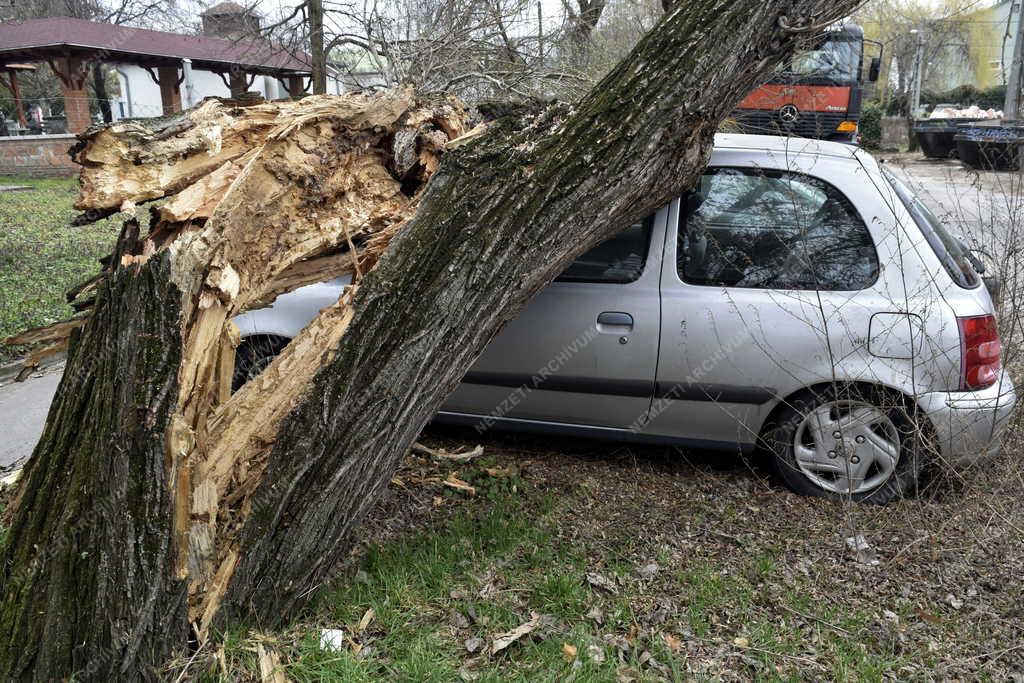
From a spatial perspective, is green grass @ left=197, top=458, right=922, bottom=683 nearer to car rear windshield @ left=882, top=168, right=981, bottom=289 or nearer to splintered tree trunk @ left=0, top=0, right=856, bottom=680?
splintered tree trunk @ left=0, top=0, right=856, bottom=680

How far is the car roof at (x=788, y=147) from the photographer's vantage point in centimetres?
382

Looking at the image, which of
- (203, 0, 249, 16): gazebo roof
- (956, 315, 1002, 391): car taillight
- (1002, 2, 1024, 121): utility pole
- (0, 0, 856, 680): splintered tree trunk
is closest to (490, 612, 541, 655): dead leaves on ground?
(0, 0, 856, 680): splintered tree trunk

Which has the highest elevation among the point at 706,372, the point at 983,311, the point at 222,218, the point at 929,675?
the point at 222,218

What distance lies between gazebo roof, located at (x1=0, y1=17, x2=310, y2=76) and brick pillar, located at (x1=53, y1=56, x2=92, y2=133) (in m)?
0.32

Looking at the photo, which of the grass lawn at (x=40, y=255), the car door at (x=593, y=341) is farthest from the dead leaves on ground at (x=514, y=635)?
the grass lawn at (x=40, y=255)

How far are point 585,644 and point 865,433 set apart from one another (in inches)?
72.2

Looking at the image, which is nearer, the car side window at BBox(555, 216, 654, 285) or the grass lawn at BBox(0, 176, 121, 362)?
the car side window at BBox(555, 216, 654, 285)

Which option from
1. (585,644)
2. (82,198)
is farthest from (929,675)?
(82,198)

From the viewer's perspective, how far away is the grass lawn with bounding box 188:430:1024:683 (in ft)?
8.61

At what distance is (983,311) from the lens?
352 cm

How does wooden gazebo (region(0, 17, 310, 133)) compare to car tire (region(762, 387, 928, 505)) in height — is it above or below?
above

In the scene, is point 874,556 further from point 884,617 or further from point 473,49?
point 473,49

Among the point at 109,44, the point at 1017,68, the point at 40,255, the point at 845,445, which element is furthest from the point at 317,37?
the point at 109,44

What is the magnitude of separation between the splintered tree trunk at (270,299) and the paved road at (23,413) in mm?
2263
